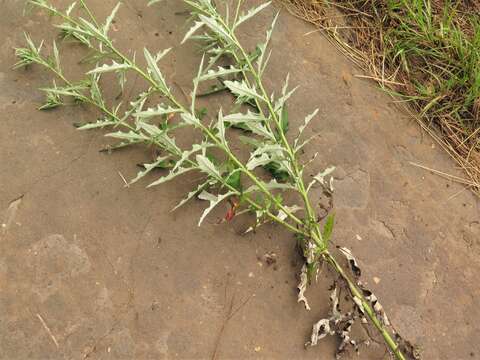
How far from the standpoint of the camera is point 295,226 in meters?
2.29

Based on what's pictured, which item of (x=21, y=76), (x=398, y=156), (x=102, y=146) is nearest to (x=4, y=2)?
(x=21, y=76)

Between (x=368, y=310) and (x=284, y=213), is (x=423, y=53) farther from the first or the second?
(x=368, y=310)

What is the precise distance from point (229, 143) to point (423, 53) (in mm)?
1205

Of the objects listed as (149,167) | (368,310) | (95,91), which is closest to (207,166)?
(149,167)

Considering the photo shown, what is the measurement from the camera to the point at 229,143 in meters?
2.42

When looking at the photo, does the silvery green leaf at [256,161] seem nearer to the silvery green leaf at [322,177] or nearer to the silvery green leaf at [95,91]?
the silvery green leaf at [322,177]

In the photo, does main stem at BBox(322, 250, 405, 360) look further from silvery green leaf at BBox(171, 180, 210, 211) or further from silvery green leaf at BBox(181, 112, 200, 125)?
silvery green leaf at BBox(181, 112, 200, 125)

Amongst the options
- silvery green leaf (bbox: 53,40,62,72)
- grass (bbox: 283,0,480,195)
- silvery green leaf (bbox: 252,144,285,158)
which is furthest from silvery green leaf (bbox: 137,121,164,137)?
grass (bbox: 283,0,480,195)

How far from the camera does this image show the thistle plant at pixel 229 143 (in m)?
2.01

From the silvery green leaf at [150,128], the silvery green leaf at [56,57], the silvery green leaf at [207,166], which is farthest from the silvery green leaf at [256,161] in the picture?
the silvery green leaf at [56,57]

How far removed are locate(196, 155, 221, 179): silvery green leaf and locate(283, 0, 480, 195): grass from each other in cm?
114

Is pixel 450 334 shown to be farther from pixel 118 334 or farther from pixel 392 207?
pixel 118 334

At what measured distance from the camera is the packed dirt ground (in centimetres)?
208

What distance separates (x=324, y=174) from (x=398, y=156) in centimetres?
49
